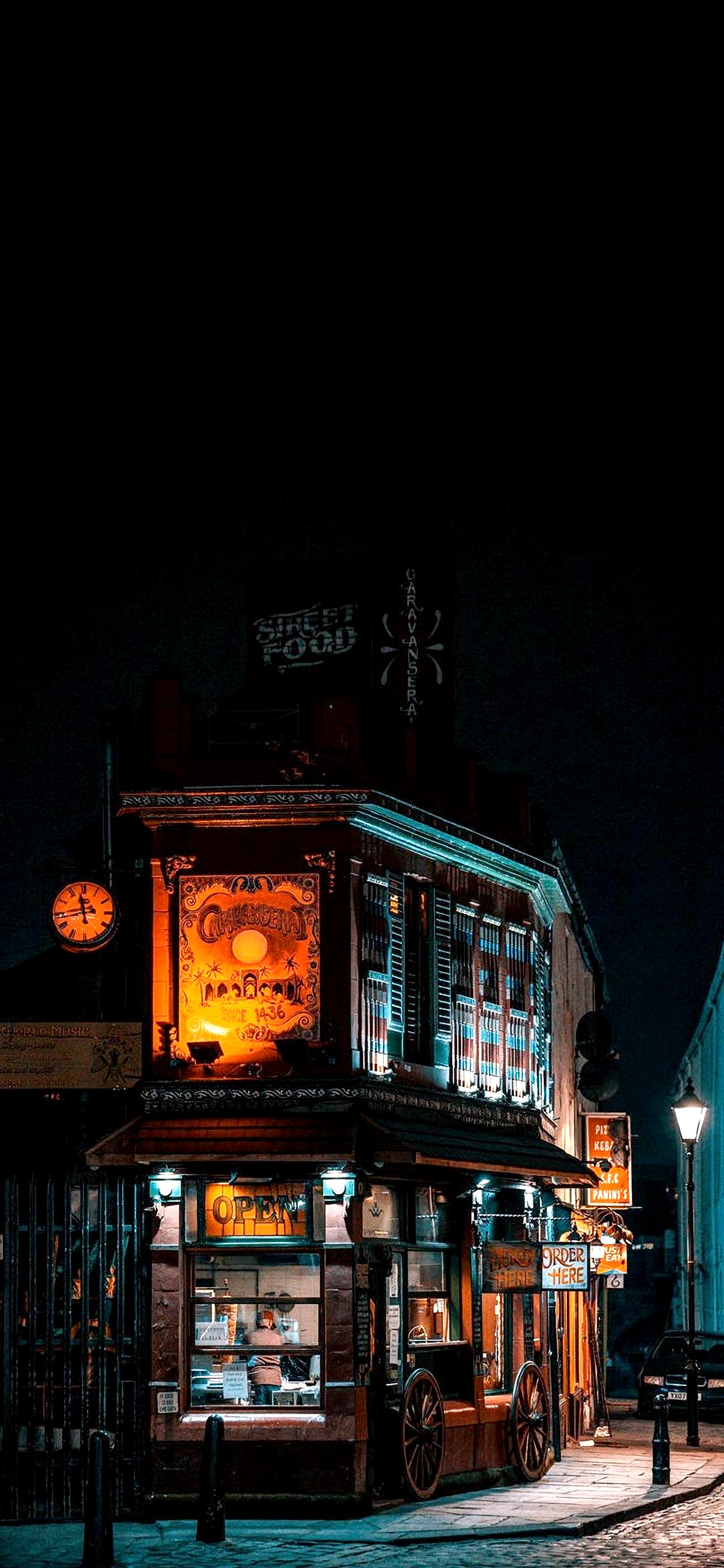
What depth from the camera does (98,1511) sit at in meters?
17.2

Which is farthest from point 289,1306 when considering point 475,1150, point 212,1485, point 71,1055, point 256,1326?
point 71,1055

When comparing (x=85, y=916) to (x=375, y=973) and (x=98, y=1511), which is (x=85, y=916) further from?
(x=98, y=1511)

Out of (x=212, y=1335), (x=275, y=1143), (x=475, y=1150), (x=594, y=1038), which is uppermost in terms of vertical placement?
(x=594, y=1038)

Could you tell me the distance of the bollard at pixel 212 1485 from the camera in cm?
1897

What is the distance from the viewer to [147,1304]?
73.2ft

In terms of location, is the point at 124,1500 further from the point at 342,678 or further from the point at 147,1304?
the point at 342,678

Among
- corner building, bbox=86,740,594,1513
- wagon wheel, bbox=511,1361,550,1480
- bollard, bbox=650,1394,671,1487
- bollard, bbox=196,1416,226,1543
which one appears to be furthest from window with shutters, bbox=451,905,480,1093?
bollard, bbox=196,1416,226,1543

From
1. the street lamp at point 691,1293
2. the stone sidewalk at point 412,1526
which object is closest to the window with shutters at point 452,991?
the street lamp at point 691,1293

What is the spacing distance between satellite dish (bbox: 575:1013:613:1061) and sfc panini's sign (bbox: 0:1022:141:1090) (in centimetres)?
1585

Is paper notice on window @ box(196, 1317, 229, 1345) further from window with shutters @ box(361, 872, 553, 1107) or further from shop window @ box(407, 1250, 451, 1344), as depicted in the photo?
window with shutters @ box(361, 872, 553, 1107)

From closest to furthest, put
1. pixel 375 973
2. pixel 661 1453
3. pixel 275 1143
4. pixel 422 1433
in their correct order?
pixel 275 1143 < pixel 422 1433 < pixel 375 973 < pixel 661 1453

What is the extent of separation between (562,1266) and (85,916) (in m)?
8.66

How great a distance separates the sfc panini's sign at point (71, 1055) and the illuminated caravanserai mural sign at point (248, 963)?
649mm

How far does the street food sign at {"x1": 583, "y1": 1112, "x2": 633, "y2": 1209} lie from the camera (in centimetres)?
3578
